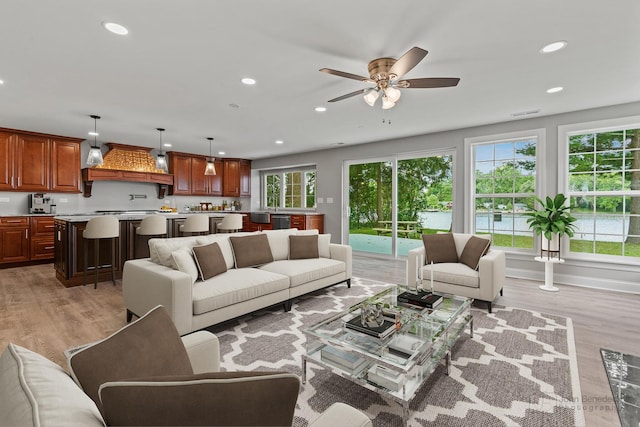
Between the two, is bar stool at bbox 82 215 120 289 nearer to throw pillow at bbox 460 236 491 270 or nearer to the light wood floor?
the light wood floor

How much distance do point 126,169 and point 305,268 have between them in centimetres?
577

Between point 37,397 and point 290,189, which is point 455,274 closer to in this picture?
point 37,397

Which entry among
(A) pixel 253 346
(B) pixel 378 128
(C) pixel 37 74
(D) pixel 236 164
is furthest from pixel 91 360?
(D) pixel 236 164

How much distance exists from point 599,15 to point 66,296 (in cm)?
588

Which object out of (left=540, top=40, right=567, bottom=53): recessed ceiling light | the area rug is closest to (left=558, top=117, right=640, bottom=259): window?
the area rug

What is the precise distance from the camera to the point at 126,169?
273 inches

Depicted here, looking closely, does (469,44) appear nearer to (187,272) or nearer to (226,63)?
(226,63)

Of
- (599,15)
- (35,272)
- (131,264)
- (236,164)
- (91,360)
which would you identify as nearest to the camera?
(91,360)

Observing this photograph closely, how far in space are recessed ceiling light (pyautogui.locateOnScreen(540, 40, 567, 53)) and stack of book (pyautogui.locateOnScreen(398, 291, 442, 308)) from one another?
231cm

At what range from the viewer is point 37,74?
3117 millimetres

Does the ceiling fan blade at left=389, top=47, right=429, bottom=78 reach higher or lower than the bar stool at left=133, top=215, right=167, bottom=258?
higher

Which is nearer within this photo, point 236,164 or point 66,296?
point 66,296

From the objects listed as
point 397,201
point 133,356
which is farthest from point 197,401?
point 397,201

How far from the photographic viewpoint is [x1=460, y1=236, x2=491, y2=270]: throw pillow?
3.49 metres
